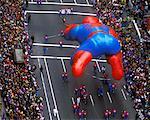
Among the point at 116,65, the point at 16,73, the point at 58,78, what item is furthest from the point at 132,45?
the point at 16,73

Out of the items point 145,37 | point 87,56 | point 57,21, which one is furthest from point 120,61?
point 57,21

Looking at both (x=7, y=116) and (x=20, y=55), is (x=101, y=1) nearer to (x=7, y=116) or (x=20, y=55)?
(x=20, y=55)

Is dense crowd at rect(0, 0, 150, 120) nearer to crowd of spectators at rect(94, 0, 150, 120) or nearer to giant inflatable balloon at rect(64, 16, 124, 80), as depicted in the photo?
crowd of spectators at rect(94, 0, 150, 120)

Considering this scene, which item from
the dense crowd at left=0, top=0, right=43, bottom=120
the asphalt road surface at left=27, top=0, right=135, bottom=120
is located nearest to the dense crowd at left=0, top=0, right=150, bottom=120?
the dense crowd at left=0, top=0, right=43, bottom=120

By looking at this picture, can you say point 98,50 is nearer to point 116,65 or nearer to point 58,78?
point 116,65

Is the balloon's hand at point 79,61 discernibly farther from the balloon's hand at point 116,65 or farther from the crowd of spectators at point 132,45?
the crowd of spectators at point 132,45

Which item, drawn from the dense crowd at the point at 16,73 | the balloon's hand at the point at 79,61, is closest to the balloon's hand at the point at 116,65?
the balloon's hand at the point at 79,61

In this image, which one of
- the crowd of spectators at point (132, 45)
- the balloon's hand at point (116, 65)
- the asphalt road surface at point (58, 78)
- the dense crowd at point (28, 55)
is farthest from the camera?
the crowd of spectators at point (132, 45)
